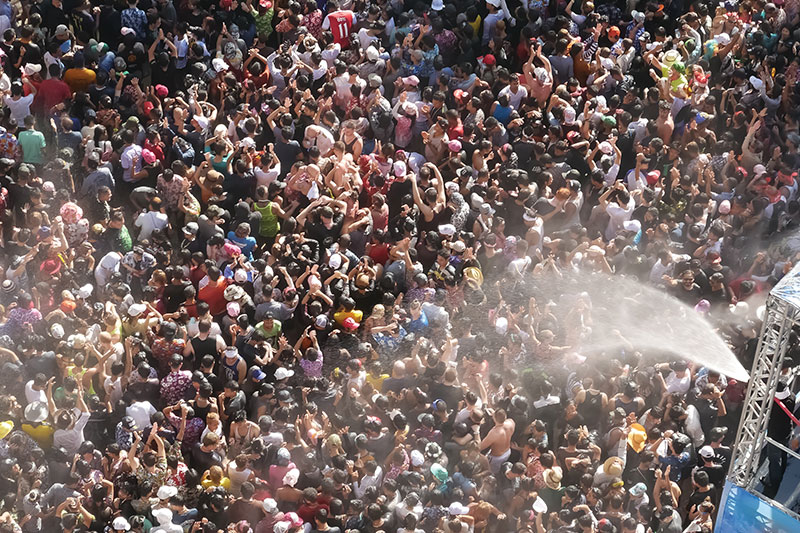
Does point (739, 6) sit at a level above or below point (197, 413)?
above

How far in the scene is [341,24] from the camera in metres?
21.2

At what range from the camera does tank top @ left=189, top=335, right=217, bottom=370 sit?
16484 mm

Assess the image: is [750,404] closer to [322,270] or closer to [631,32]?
[322,270]

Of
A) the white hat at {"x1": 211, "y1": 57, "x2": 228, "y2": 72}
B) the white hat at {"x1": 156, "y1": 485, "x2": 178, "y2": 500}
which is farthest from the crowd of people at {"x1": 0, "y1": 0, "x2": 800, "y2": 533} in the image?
the white hat at {"x1": 211, "y1": 57, "x2": 228, "y2": 72}

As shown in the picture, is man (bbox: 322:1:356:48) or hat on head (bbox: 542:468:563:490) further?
man (bbox: 322:1:356:48)

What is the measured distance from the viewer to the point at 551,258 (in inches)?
712

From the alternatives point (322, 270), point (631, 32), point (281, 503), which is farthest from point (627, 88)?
point (281, 503)

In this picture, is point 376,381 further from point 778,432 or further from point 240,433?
point 778,432

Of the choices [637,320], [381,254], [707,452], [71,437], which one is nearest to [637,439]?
[707,452]

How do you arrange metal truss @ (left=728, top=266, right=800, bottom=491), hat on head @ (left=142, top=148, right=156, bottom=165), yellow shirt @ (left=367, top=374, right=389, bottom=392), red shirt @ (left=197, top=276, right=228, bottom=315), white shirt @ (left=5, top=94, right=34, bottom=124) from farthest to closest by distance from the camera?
1. white shirt @ (left=5, top=94, right=34, bottom=124)
2. hat on head @ (left=142, top=148, right=156, bottom=165)
3. red shirt @ (left=197, top=276, right=228, bottom=315)
4. yellow shirt @ (left=367, top=374, right=389, bottom=392)
5. metal truss @ (left=728, top=266, right=800, bottom=491)

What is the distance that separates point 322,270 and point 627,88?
6141 millimetres

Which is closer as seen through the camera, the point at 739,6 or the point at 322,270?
the point at 322,270

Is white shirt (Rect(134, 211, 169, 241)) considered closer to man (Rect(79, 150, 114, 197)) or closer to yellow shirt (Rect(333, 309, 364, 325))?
man (Rect(79, 150, 114, 197))

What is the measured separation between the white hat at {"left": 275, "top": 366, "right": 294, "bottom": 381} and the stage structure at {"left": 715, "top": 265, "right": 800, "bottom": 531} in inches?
202
